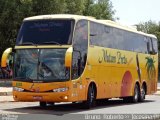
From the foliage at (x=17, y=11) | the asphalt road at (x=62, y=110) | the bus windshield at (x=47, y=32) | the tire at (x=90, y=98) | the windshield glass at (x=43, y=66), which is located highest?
the foliage at (x=17, y=11)

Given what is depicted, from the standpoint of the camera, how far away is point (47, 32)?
19797 millimetres

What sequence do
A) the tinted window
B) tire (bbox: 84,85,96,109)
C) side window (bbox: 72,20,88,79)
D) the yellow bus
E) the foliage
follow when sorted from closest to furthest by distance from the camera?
the yellow bus
side window (bbox: 72,20,88,79)
tire (bbox: 84,85,96,109)
the tinted window
the foliage

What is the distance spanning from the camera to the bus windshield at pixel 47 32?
768 inches

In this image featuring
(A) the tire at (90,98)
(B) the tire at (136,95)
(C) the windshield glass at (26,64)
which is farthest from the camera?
(B) the tire at (136,95)

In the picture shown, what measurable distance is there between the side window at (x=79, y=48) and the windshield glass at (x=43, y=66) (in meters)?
0.56

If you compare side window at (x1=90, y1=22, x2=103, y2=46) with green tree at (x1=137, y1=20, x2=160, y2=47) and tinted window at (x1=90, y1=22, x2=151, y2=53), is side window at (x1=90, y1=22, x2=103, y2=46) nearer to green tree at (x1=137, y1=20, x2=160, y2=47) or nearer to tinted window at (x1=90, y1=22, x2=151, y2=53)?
tinted window at (x1=90, y1=22, x2=151, y2=53)

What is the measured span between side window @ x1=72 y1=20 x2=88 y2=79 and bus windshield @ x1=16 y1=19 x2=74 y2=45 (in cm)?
37

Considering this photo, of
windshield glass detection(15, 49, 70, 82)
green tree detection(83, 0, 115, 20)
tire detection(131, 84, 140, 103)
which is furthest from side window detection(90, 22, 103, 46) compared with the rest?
green tree detection(83, 0, 115, 20)

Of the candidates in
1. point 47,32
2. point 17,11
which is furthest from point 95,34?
point 17,11

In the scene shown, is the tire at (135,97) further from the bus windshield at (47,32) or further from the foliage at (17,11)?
the foliage at (17,11)

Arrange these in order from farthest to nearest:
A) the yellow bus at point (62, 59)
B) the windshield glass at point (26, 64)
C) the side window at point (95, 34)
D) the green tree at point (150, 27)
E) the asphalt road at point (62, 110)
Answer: the green tree at point (150, 27) < the side window at point (95, 34) < the windshield glass at point (26, 64) < the yellow bus at point (62, 59) < the asphalt road at point (62, 110)

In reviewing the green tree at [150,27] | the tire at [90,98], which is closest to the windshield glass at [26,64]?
the tire at [90,98]

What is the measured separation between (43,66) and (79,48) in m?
→ 1.68

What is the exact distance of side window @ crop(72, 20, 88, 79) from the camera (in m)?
19.6
